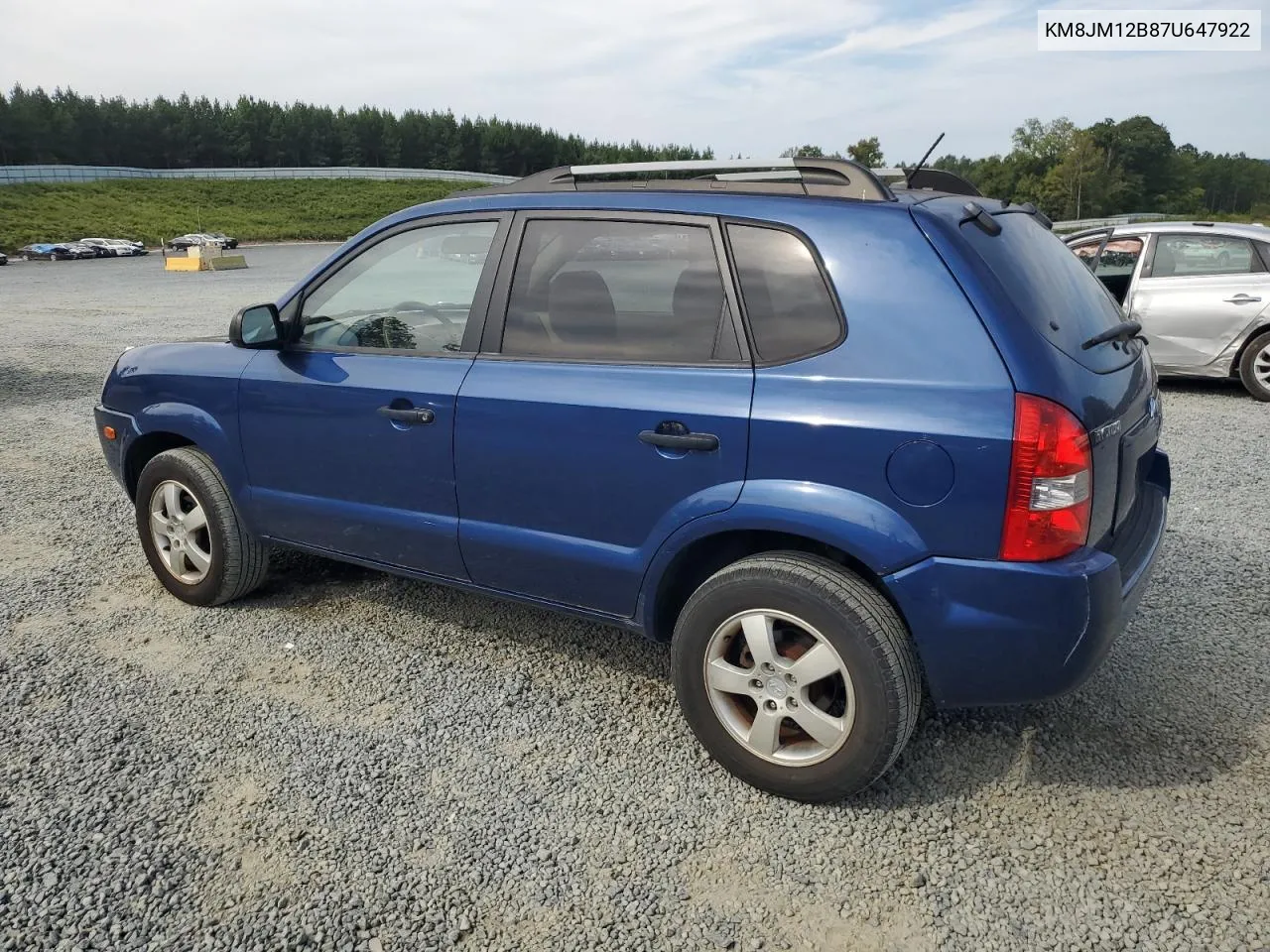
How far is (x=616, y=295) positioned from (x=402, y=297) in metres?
1.29

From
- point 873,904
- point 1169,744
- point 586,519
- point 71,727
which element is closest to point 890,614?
point 873,904

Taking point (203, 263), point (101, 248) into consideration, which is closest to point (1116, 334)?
point (203, 263)

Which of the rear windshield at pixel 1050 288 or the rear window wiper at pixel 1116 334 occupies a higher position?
the rear windshield at pixel 1050 288

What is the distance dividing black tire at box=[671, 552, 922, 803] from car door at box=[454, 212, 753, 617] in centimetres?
25

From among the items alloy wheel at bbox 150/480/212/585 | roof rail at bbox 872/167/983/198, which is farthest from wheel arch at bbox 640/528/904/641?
alloy wheel at bbox 150/480/212/585

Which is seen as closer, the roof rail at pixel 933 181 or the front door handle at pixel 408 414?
the front door handle at pixel 408 414

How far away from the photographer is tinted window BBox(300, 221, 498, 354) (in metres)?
3.54

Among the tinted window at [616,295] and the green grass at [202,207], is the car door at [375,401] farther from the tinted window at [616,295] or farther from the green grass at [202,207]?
the green grass at [202,207]

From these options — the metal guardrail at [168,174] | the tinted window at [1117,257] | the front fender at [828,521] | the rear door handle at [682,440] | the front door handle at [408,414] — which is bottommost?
the front fender at [828,521]

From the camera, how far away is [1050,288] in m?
2.89

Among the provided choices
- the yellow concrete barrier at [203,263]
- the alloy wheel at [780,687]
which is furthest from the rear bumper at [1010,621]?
the yellow concrete barrier at [203,263]

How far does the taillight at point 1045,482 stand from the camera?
2457mm

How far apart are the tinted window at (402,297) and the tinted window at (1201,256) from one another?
787 cm

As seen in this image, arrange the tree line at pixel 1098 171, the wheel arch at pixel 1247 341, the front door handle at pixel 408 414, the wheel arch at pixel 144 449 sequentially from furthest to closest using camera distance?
the tree line at pixel 1098 171, the wheel arch at pixel 1247 341, the wheel arch at pixel 144 449, the front door handle at pixel 408 414
